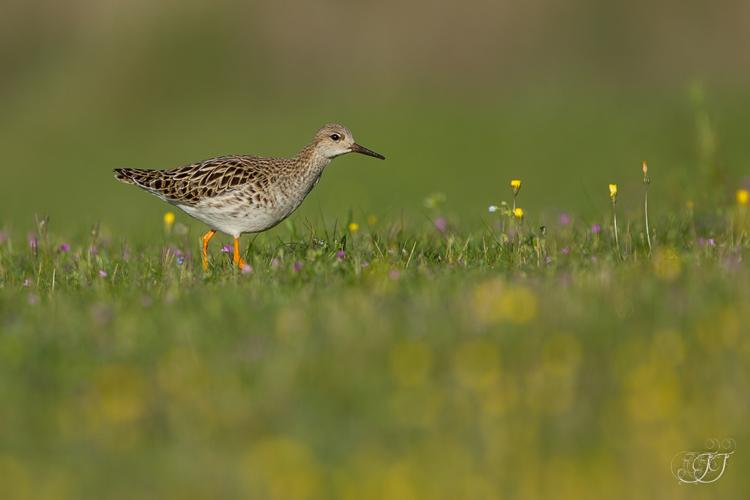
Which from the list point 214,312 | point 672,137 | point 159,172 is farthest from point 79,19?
point 214,312

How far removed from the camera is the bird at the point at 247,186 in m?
10.2

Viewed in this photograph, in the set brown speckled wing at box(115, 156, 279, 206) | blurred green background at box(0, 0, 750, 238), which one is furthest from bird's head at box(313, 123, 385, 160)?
blurred green background at box(0, 0, 750, 238)

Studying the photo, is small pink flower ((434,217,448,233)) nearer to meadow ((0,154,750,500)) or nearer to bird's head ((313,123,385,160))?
bird's head ((313,123,385,160))

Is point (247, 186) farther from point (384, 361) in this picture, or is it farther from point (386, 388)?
point (386, 388)

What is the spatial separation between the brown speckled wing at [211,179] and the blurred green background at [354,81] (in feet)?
45.3

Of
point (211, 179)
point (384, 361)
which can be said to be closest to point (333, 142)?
point (211, 179)

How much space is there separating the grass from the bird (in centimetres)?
252

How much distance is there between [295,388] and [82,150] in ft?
92.0

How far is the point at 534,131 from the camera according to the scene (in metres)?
27.6

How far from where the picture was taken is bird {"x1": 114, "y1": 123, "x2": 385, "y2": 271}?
33.5ft

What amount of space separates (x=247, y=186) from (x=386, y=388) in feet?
16.0

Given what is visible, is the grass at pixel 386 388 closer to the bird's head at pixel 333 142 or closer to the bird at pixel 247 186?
the bird at pixel 247 186

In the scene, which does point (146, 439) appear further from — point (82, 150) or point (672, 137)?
point (82, 150)

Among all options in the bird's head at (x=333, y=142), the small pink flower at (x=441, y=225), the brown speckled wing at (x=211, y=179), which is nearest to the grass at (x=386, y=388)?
the brown speckled wing at (x=211, y=179)
